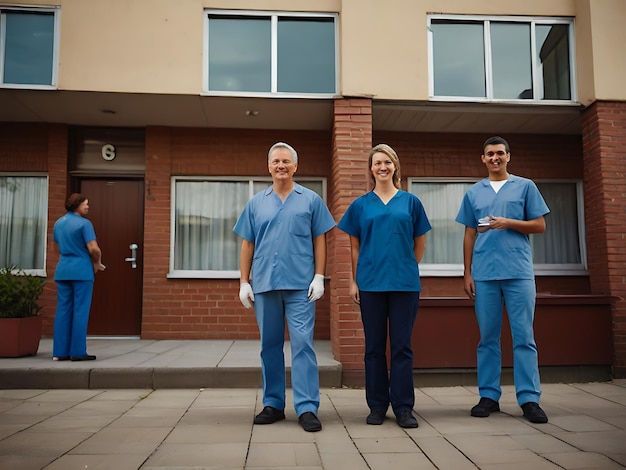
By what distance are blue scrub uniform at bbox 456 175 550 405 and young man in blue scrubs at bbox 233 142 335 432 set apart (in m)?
1.32

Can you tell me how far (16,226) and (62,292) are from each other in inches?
101

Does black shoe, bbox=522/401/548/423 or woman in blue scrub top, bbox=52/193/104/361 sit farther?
woman in blue scrub top, bbox=52/193/104/361

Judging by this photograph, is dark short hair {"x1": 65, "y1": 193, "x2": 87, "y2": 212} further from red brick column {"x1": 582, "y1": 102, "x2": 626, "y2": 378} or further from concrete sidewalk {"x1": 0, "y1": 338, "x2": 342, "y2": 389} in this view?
red brick column {"x1": 582, "y1": 102, "x2": 626, "y2": 378}

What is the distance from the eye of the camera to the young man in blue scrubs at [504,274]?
4148mm

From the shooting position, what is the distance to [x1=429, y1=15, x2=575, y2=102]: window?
6.75m

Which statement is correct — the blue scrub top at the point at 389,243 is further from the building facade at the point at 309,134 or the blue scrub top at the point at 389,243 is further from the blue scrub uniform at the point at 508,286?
the building facade at the point at 309,134

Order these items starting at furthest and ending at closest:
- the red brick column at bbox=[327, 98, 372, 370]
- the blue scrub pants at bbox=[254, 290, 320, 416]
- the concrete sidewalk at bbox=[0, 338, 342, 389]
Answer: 1. the red brick column at bbox=[327, 98, 372, 370]
2. the concrete sidewalk at bbox=[0, 338, 342, 389]
3. the blue scrub pants at bbox=[254, 290, 320, 416]

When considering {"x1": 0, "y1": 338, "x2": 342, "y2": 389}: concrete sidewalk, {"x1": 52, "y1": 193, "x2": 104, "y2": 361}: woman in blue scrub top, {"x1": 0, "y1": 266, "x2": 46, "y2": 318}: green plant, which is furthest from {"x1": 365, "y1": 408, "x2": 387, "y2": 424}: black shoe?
{"x1": 0, "y1": 266, "x2": 46, "y2": 318}: green plant

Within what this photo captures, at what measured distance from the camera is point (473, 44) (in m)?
6.88

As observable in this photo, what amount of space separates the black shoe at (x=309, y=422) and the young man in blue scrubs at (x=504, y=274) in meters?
1.29

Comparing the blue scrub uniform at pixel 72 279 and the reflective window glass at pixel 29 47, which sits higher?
the reflective window glass at pixel 29 47

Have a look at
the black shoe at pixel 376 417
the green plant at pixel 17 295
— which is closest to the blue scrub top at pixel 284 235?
the black shoe at pixel 376 417

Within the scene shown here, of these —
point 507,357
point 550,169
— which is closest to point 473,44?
point 550,169

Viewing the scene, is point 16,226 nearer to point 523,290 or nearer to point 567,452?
point 523,290
